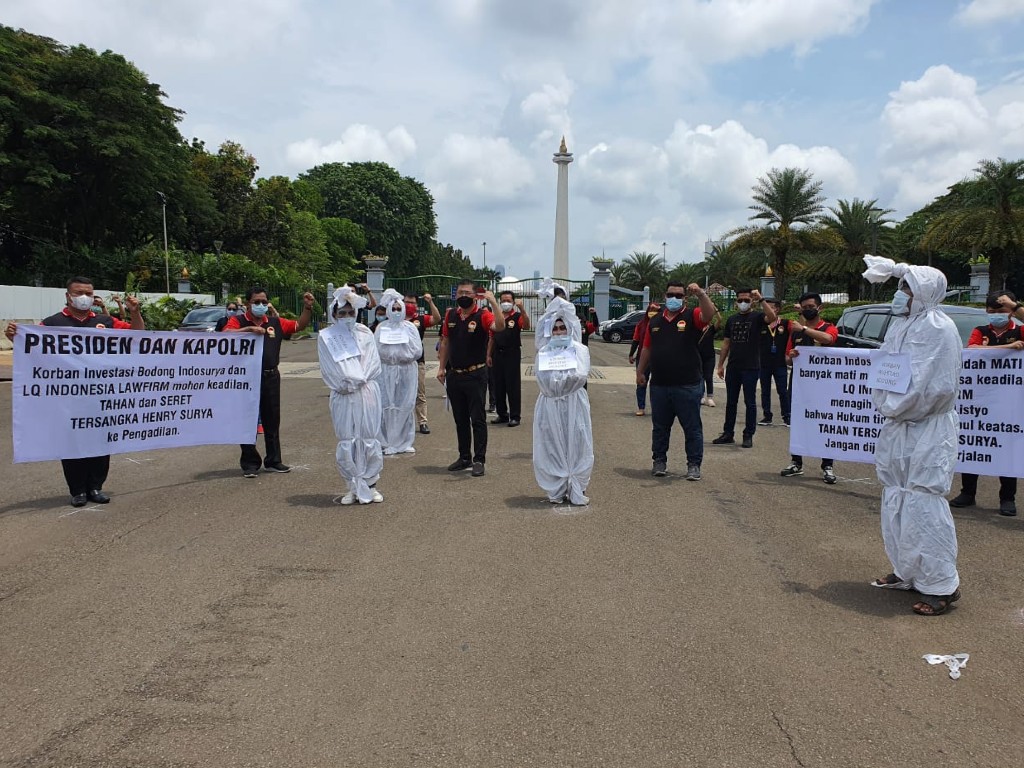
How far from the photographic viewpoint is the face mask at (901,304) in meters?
4.66

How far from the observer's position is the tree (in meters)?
66.3

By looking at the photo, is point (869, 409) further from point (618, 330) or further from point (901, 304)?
point (618, 330)

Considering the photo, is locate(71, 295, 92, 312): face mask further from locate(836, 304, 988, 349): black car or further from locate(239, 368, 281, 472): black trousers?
locate(836, 304, 988, 349): black car

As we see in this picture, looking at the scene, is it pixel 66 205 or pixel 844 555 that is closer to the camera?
pixel 844 555

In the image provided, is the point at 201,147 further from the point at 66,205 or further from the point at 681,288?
the point at 681,288

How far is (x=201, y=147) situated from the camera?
48.6 meters

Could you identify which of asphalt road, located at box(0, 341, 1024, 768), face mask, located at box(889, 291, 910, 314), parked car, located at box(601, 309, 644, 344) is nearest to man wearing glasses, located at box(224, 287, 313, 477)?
asphalt road, located at box(0, 341, 1024, 768)

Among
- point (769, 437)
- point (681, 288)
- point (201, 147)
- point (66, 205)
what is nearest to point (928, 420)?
point (681, 288)

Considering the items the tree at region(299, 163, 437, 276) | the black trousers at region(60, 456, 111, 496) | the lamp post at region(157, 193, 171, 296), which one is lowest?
the black trousers at region(60, 456, 111, 496)

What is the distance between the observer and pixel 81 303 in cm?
679

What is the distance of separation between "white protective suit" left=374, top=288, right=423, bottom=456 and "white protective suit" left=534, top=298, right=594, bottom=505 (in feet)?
9.24

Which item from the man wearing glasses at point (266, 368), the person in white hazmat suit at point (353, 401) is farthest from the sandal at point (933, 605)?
the man wearing glasses at point (266, 368)

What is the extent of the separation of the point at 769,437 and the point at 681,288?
12.1ft

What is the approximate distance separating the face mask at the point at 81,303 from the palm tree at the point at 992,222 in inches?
1223
